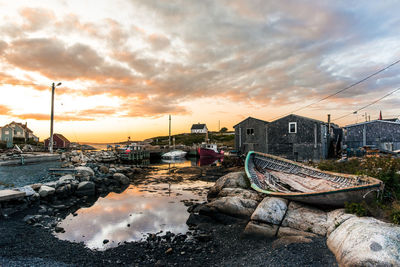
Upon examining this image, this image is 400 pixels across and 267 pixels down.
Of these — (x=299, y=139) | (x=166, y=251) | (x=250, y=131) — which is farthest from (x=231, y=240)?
(x=250, y=131)

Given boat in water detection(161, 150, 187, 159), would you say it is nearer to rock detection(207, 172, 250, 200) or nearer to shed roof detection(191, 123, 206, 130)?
rock detection(207, 172, 250, 200)

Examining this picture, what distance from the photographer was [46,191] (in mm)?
13141

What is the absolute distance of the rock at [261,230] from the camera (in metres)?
8.29

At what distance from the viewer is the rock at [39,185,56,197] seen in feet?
42.7

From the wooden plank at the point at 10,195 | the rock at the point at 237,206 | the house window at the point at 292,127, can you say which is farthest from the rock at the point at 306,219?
the house window at the point at 292,127

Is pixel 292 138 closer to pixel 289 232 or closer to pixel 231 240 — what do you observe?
pixel 289 232

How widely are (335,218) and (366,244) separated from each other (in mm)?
2606

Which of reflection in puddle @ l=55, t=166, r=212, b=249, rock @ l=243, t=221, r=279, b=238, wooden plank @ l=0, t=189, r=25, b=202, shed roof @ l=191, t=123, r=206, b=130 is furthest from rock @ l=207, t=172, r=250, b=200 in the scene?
shed roof @ l=191, t=123, r=206, b=130

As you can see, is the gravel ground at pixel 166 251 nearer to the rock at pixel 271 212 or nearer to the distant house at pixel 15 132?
the rock at pixel 271 212

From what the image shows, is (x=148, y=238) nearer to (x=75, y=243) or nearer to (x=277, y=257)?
→ (x=75, y=243)

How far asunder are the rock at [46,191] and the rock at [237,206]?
1003cm

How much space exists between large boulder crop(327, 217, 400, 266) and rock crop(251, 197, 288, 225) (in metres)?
2.17

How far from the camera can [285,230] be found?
8.19 metres

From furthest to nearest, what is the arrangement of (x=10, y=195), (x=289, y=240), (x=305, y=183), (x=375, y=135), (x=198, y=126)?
(x=198, y=126)
(x=375, y=135)
(x=305, y=183)
(x=10, y=195)
(x=289, y=240)
